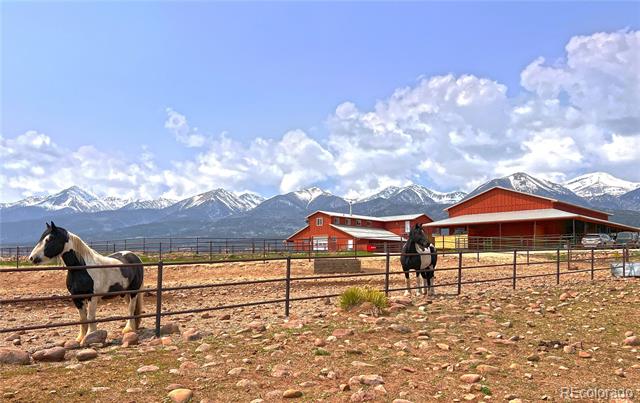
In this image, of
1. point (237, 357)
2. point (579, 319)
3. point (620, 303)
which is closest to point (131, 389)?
point (237, 357)

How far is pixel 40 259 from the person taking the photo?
8.47 meters

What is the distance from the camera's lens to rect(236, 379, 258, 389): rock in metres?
5.61

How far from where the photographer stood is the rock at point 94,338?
7867 mm

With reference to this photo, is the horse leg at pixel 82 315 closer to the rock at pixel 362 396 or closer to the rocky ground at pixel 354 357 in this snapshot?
the rocky ground at pixel 354 357

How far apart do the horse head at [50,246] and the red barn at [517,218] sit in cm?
4269

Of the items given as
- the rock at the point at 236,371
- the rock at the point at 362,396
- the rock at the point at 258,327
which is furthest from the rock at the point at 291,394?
the rock at the point at 258,327

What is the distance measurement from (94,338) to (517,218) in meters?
45.3

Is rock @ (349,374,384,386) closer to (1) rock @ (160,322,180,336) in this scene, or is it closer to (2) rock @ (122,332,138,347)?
(2) rock @ (122,332,138,347)

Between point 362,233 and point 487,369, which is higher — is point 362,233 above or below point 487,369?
above

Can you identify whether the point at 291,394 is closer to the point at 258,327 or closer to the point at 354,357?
the point at 354,357

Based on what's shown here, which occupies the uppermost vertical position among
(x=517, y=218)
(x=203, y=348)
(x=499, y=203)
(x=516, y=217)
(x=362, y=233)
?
(x=499, y=203)

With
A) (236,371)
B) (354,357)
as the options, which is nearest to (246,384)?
(236,371)

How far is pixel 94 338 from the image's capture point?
7.92m

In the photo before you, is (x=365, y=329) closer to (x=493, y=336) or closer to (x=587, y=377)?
(x=493, y=336)
